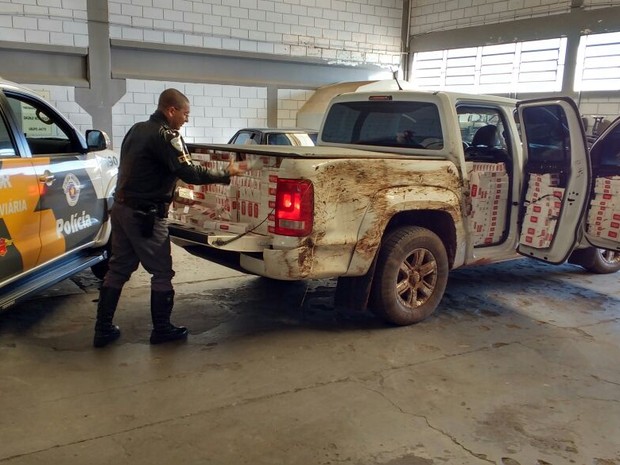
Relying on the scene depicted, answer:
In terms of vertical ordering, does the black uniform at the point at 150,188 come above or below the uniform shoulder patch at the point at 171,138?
below

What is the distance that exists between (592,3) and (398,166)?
850 cm

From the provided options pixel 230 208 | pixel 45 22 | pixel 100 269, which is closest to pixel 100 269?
pixel 100 269

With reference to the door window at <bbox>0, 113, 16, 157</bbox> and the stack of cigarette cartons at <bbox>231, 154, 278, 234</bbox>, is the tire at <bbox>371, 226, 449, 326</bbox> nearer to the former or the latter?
the stack of cigarette cartons at <bbox>231, 154, 278, 234</bbox>

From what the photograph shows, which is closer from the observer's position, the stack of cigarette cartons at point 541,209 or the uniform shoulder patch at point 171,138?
the uniform shoulder patch at point 171,138

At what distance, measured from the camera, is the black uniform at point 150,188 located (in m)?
3.80

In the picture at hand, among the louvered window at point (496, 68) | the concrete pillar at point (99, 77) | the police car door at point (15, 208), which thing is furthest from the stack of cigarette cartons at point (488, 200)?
the concrete pillar at point (99, 77)

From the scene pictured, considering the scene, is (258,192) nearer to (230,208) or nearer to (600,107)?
(230,208)

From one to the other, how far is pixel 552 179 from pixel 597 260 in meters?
1.91

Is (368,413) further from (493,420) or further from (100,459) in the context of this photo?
(100,459)

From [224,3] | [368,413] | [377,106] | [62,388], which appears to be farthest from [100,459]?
[224,3]

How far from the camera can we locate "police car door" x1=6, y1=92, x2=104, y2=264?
13.7 feet

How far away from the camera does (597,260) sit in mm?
6238

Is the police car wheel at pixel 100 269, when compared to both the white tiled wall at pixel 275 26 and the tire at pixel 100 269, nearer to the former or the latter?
the tire at pixel 100 269

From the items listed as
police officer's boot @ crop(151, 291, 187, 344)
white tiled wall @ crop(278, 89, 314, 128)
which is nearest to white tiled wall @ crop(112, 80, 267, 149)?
white tiled wall @ crop(278, 89, 314, 128)
